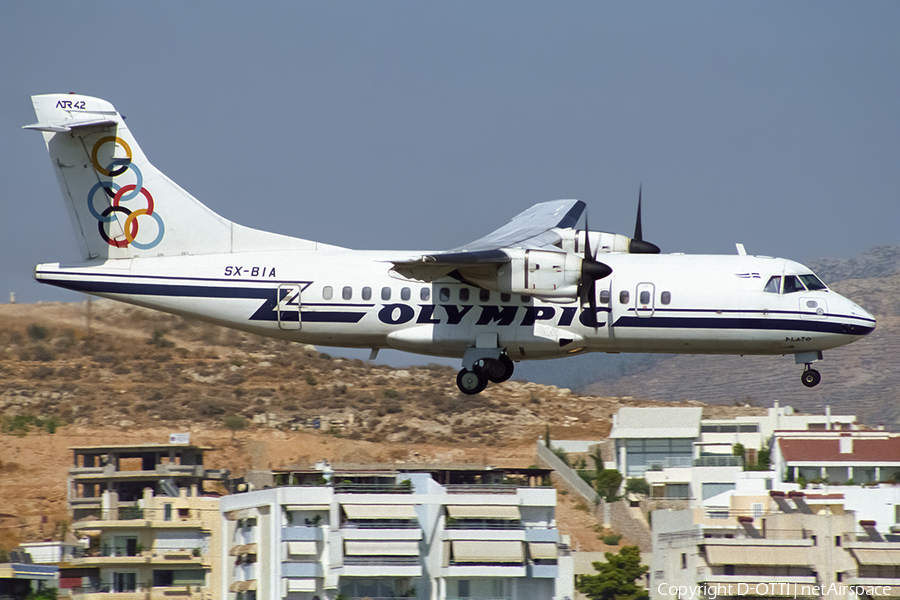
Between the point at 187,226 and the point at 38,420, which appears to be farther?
the point at 38,420

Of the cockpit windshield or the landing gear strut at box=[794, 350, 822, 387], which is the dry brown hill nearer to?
the landing gear strut at box=[794, 350, 822, 387]

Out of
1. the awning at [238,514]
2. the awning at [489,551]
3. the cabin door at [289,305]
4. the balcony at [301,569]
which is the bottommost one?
the balcony at [301,569]

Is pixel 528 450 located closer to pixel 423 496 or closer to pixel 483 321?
pixel 423 496

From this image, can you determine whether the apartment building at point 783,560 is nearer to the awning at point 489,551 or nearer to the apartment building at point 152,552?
the awning at point 489,551

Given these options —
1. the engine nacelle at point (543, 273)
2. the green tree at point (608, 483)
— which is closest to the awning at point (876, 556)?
the engine nacelle at point (543, 273)

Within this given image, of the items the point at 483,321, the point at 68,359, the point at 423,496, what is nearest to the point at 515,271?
the point at 483,321

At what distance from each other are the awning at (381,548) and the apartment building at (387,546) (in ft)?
0.09

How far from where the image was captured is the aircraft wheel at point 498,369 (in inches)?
1026

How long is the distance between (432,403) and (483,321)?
35.4 metres

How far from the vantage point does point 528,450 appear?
2174 inches

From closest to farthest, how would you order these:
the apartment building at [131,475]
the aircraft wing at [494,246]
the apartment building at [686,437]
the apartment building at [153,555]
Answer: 1. the aircraft wing at [494,246]
2. the apartment building at [153,555]
3. the apartment building at [131,475]
4. the apartment building at [686,437]

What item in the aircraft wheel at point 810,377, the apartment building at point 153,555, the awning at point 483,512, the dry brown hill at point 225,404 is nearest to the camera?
the aircraft wheel at point 810,377

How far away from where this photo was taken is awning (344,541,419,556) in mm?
31719

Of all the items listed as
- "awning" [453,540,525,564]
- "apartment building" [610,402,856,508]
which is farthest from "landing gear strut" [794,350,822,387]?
"apartment building" [610,402,856,508]
